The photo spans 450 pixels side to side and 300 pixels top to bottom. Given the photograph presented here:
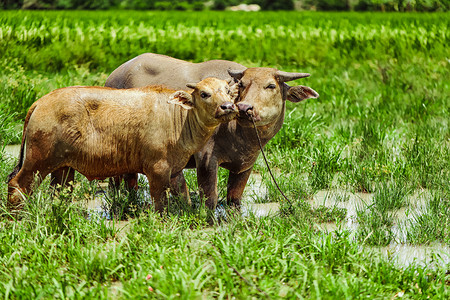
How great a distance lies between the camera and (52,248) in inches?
169

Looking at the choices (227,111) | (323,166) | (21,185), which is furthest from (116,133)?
(323,166)

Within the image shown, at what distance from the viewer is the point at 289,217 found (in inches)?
201

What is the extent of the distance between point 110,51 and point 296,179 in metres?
8.04

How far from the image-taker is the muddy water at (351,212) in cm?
472

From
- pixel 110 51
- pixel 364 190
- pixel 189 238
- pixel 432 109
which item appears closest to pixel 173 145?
pixel 189 238

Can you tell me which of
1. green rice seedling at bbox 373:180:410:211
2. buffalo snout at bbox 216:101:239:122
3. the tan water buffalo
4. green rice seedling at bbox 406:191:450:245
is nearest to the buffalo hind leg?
the tan water buffalo

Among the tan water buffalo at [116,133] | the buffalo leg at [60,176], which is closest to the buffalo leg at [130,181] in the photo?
the buffalo leg at [60,176]

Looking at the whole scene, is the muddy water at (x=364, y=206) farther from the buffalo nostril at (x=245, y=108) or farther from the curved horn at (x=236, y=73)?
the curved horn at (x=236, y=73)

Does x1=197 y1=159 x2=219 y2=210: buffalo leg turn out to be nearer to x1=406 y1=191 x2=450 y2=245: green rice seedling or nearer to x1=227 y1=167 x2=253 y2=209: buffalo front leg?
x1=227 y1=167 x2=253 y2=209: buffalo front leg

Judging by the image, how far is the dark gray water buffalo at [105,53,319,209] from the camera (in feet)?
17.0

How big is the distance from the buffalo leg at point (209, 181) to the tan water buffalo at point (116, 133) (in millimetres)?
294

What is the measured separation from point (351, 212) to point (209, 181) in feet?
5.11

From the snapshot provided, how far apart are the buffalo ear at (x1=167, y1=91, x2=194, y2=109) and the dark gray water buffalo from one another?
45 cm

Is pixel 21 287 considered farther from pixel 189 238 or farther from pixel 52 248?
pixel 189 238
